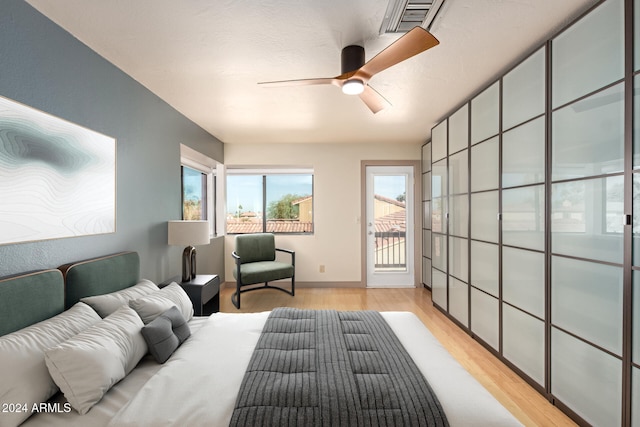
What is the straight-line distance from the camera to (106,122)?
220 centimetres

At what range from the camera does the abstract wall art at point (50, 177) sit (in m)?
1.49

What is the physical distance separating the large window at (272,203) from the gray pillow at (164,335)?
3.43 metres

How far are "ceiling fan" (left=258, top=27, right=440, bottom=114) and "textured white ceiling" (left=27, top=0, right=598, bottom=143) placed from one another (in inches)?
4.4

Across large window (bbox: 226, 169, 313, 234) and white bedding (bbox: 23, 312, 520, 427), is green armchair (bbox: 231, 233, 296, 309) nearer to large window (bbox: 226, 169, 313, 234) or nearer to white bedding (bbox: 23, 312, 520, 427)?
large window (bbox: 226, 169, 313, 234)

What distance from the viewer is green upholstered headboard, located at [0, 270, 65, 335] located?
1351 mm

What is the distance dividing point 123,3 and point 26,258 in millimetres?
1521

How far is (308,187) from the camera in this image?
525 cm

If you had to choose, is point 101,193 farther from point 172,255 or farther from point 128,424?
point 128,424

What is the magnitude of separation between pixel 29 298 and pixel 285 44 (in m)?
2.10

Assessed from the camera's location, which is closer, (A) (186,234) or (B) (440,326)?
(A) (186,234)

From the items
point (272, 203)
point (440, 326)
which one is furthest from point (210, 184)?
point (440, 326)

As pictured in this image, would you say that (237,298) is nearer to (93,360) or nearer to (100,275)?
(100,275)

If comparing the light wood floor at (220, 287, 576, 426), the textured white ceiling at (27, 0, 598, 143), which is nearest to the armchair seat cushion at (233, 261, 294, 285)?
the light wood floor at (220, 287, 576, 426)

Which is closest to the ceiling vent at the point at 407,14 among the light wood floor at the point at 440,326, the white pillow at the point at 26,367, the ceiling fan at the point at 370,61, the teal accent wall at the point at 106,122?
the ceiling fan at the point at 370,61
